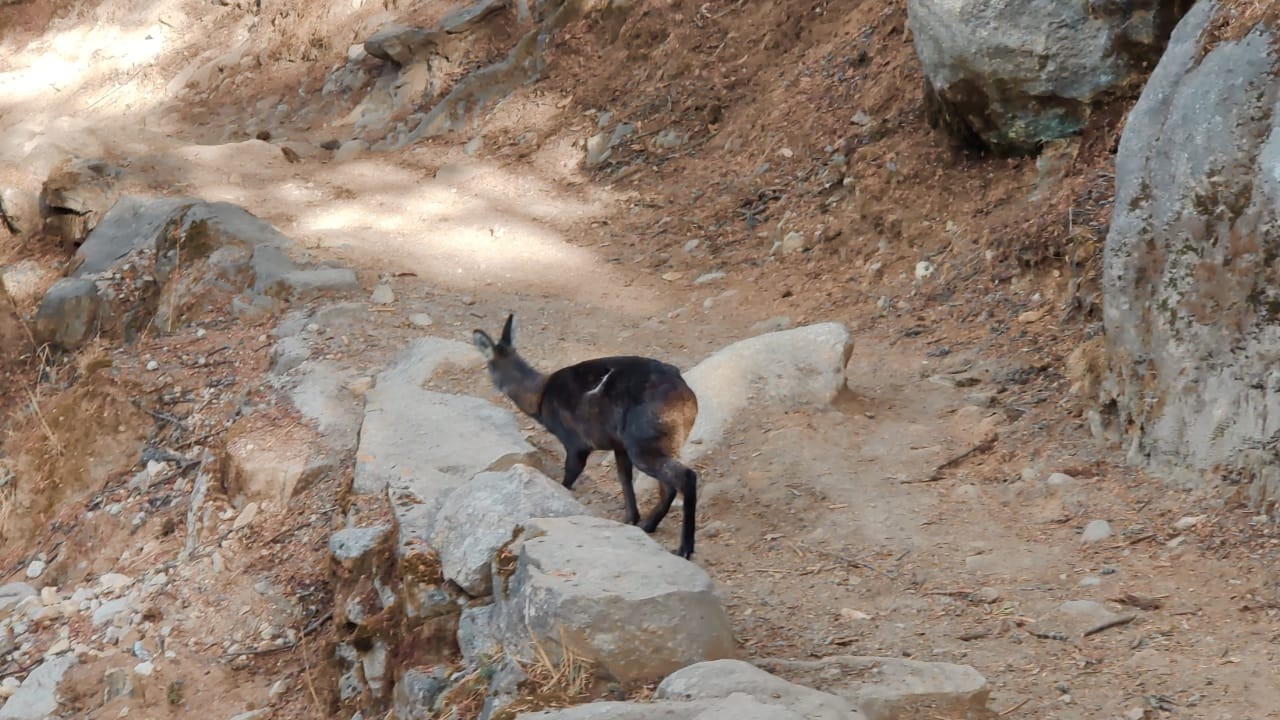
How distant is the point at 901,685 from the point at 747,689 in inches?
22.8

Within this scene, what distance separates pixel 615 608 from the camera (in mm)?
3975

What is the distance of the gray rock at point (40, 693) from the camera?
21.0ft

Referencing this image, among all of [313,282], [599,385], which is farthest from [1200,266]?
[313,282]

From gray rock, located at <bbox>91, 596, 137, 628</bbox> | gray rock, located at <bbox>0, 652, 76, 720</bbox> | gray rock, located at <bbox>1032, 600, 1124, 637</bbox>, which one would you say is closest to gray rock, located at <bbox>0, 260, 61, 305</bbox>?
gray rock, located at <bbox>91, 596, 137, 628</bbox>

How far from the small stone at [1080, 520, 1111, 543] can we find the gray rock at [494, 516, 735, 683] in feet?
6.70

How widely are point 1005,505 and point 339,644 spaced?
131 inches

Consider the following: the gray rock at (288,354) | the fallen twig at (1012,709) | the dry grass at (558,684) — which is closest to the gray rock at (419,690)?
the dry grass at (558,684)

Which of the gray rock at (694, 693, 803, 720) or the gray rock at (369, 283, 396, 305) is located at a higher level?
the gray rock at (694, 693, 803, 720)

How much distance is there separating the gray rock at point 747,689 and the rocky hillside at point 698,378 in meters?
0.02

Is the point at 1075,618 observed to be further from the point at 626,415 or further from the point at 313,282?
the point at 313,282

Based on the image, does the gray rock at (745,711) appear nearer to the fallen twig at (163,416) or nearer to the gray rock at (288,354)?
the gray rock at (288,354)

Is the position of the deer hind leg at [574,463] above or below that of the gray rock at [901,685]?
below

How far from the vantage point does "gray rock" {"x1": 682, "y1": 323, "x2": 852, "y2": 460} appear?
6784 millimetres

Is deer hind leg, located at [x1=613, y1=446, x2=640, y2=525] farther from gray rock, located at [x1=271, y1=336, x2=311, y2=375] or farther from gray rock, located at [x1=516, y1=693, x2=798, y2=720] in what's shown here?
gray rock, located at [x1=271, y1=336, x2=311, y2=375]
